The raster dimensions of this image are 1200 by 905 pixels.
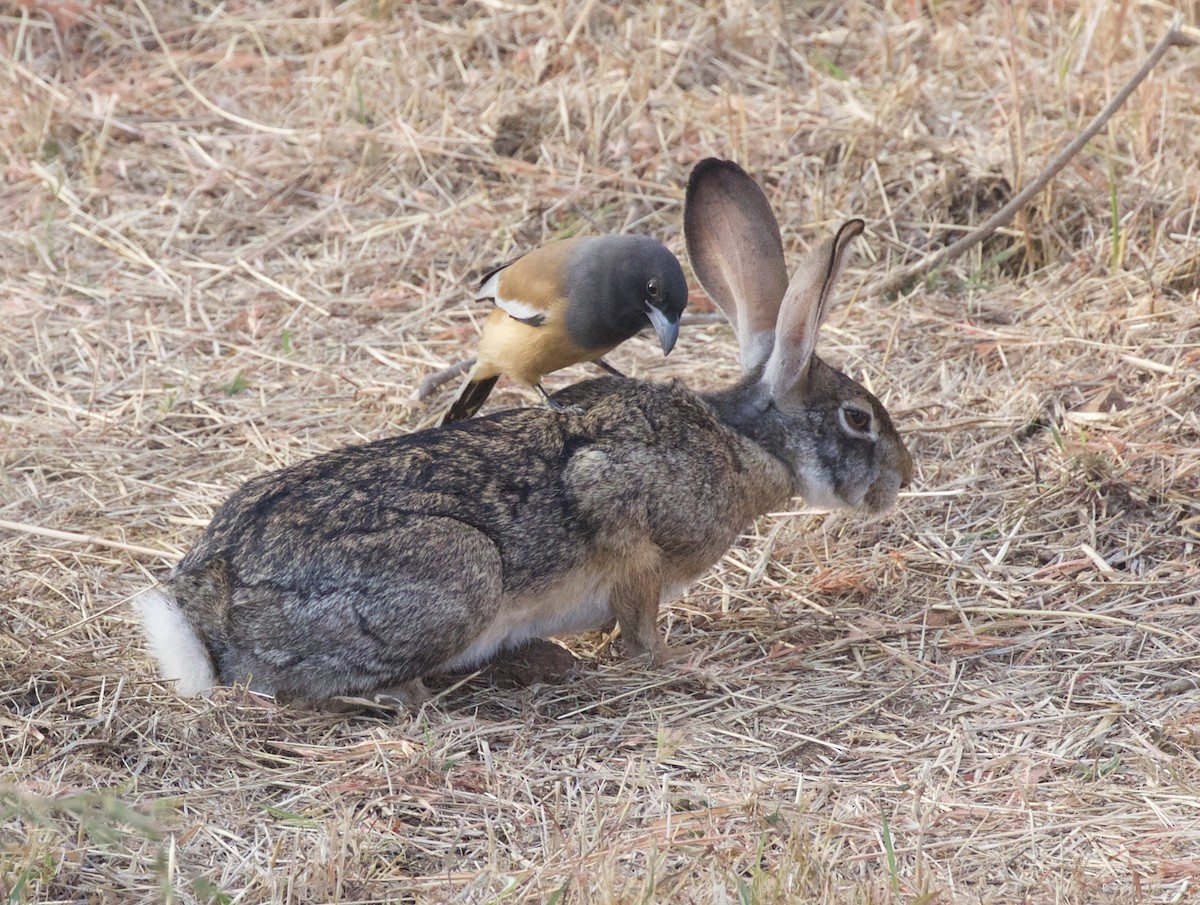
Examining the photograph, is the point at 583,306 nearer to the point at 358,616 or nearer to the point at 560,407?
the point at 560,407

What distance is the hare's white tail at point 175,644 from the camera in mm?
4328

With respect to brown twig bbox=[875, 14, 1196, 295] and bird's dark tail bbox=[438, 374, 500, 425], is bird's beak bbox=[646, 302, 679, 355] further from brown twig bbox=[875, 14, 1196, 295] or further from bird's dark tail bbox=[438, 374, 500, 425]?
brown twig bbox=[875, 14, 1196, 295]

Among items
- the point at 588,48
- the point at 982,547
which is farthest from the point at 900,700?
the point at 588,48

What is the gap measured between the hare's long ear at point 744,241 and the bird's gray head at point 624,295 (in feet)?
0.80

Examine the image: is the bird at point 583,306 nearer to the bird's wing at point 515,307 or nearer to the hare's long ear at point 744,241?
the bird's wing at point 515,307

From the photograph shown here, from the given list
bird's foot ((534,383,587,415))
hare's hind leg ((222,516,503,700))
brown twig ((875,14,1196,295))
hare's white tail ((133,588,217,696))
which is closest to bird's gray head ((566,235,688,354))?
bird's foot ((534,383,587,415))

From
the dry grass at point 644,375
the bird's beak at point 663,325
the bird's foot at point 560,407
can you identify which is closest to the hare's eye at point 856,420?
the dry grass at point 644,375

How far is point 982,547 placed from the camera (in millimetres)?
5602

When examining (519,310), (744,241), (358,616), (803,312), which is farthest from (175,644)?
(744,241)

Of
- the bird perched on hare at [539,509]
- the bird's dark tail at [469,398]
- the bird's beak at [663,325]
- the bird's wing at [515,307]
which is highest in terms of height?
the bird's beak at [663,325]

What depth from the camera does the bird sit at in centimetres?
532

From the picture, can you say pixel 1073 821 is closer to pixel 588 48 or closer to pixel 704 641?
pixel 704 641

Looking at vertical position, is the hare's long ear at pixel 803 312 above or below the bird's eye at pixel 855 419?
above

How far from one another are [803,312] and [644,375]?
69.4 inches
